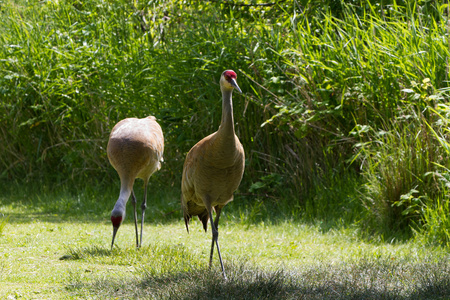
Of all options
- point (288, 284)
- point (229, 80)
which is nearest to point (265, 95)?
point (229, 80)

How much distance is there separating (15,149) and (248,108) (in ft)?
15.0

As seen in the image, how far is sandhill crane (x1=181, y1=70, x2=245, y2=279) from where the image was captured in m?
5.02

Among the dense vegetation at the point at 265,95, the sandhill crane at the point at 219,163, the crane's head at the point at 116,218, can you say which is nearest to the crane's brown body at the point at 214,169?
the sandhill crane at the point at 219,163

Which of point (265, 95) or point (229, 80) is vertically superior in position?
point (229, 80)

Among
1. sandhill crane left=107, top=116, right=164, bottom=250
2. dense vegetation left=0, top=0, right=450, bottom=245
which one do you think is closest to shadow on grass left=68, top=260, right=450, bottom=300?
dense vegetation left=0, top=0, right=450, bottom=245

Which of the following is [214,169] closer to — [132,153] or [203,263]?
[203,263]

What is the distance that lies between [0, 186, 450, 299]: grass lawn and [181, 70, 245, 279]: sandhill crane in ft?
1.51

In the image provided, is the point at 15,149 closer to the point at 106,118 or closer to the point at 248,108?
the point at 106,118

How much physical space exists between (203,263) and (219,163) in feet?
3.32

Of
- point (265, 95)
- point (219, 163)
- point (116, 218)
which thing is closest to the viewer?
point (219, 163)

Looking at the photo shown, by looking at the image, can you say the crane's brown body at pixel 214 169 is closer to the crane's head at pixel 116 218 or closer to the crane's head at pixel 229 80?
the crane's head at pixel 229 80

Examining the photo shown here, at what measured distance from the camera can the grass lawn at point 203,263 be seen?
14.2 feet

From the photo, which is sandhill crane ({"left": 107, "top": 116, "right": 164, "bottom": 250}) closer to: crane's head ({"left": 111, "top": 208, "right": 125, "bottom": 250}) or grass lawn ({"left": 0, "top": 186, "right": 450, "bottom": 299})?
crane's head ({"left": 111, "top": 208, "right": 125, "bottom": 250})

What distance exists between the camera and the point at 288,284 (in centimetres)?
453
